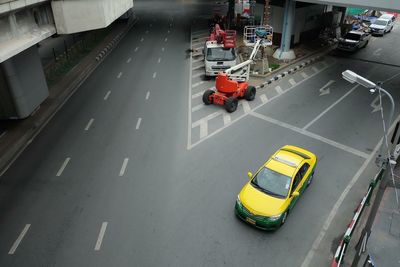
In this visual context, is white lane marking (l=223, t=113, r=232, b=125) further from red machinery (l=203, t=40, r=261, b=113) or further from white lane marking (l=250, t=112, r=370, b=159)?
white lane marking (l=250, t=112, r=370, b=159)

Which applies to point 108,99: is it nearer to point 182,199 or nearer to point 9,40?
point 9,40

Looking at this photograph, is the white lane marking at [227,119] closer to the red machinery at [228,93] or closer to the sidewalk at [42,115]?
the red machinery at [228,93]

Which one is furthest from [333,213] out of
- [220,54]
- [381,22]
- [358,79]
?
[381,22]

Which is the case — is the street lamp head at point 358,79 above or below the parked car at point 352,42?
above

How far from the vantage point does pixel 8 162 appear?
16.0m

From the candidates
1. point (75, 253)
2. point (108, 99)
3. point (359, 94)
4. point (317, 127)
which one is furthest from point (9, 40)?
point (359, 94)

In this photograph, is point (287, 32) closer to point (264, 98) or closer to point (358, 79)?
point (264, 98)

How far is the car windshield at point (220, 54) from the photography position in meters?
24.0

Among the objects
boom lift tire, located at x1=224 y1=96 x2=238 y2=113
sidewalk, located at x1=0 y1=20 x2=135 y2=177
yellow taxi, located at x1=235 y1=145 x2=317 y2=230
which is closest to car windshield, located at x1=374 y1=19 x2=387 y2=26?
boom lift tire, located at x1=224 y1=96 x2=238 y2=113

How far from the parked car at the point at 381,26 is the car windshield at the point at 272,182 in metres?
31.4

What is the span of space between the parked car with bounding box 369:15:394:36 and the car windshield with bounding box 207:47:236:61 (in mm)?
21324

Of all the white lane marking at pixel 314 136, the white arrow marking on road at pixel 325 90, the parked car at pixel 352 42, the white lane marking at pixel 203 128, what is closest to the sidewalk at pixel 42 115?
the white lane marking at pixel 203 128

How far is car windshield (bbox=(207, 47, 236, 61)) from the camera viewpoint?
78.7ft

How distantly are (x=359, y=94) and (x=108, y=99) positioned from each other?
54.7ft
